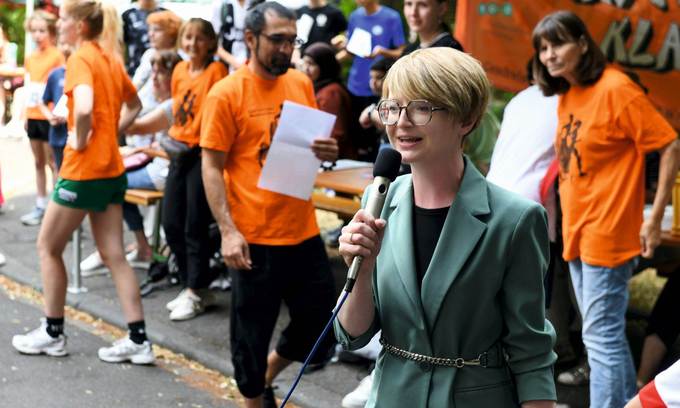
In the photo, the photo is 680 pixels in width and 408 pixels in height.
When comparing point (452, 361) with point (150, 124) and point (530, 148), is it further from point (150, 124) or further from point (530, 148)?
point (150, 124)

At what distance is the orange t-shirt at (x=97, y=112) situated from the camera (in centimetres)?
663

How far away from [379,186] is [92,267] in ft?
22.8

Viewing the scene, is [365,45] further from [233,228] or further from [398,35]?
[233,228]

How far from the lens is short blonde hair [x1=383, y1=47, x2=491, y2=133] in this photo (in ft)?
9.27

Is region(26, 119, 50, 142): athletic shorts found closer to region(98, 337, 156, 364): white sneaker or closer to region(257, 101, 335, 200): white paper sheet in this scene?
region(98, 337, 156, 364): white sneaker

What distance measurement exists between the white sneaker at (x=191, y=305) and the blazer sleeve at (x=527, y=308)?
5272 mm

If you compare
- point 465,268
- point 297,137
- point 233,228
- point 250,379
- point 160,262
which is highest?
point 465,268

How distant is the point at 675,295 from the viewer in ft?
20.3

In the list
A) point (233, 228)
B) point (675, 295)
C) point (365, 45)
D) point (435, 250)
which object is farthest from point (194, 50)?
point (435, 250)

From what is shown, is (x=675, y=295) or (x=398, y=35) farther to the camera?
(x=398, y=35)

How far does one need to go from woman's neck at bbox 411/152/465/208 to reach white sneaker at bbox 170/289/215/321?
17.0 feet

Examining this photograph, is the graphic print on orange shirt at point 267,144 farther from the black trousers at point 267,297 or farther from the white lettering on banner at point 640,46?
the white lettering on banner at point 640,46

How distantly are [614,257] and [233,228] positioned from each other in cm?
188

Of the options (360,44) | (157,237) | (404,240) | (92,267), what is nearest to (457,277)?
(404,240)
